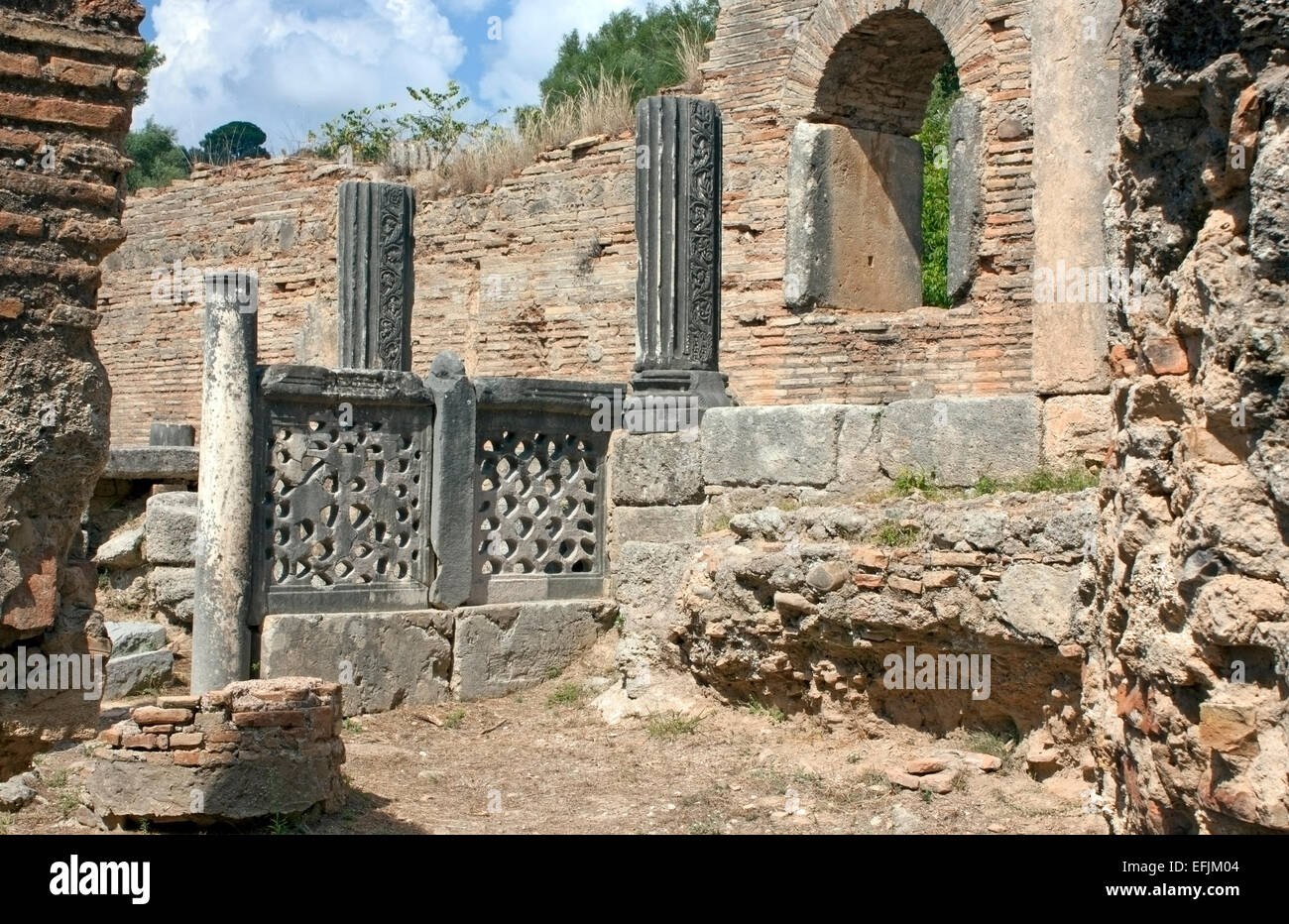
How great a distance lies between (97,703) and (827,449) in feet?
12.0

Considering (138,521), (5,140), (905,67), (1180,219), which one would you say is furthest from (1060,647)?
(905,67)

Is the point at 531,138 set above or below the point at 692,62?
below

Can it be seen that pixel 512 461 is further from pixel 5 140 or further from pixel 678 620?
pixel 5 140

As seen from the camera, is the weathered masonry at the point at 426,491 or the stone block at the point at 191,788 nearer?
the stone block at the point at 191,788

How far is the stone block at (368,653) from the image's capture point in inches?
299

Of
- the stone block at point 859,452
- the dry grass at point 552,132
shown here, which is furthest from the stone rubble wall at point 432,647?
the dry grass at point 552,132

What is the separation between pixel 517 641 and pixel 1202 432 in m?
5.99

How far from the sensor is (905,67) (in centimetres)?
1273

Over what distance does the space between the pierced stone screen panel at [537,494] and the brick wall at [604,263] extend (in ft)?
12.5

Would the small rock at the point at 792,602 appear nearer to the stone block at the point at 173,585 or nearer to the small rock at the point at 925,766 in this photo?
the small rock at the point at 925,766

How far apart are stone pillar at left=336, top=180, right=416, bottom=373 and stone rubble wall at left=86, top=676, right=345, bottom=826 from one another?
551 cm

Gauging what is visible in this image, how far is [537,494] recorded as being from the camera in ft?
28.1

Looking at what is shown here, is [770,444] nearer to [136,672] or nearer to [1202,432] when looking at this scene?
[136,672]

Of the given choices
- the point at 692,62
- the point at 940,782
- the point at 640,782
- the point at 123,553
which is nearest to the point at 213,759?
the point at 640,782
